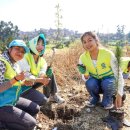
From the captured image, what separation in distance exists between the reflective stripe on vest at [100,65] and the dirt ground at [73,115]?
0.60m

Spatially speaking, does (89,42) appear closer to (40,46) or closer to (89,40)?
(89,40)

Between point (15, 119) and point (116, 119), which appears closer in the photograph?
point (15, 119)

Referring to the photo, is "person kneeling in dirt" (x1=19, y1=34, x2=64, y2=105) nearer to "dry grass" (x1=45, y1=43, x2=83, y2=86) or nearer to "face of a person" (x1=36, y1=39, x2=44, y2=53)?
"face of a person" (x1=36, y1=39, x2=44, y2=53)

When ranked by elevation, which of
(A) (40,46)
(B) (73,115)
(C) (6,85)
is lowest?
(B) (73,115)

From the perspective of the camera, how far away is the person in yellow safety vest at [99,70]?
13.6 feet

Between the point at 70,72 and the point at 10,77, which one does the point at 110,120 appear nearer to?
the point at 10,77

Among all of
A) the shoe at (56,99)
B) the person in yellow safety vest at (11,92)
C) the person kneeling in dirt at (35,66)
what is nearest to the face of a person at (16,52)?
the person in yellow safety vest at (11,92)

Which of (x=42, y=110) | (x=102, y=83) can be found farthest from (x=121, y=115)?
(x=42, y=110)

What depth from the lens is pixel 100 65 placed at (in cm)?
435

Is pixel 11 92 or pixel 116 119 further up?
pixel 11 92

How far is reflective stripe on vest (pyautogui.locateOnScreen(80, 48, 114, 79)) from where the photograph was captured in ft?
14.1

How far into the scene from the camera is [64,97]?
17.4ft

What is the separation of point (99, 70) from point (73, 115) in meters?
0.82

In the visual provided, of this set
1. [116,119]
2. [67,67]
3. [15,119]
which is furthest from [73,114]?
[67,67]
